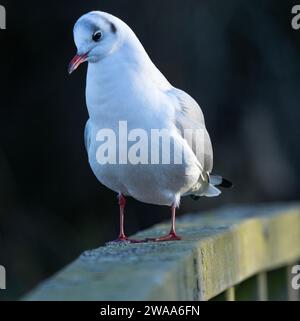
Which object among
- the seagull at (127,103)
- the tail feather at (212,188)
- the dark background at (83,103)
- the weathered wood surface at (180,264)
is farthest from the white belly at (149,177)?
the dark background at (83,103)

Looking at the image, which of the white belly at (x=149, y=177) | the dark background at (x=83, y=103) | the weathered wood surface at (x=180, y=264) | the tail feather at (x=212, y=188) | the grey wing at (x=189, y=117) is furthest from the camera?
the dark background at (x=83, y=103)

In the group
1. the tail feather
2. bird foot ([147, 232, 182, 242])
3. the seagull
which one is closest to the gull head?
the seagull

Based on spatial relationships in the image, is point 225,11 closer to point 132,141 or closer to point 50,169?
point 50,169

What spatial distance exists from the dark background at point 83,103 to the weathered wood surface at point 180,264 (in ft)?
10.0

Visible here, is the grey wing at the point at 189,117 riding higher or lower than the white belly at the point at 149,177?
higher

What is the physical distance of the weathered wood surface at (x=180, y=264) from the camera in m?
2.93

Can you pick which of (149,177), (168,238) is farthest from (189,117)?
(168,238)

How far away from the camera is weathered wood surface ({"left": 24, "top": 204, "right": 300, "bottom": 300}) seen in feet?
9.60

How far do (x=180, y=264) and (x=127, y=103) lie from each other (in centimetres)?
97

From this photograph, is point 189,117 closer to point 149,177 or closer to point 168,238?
point 149,177

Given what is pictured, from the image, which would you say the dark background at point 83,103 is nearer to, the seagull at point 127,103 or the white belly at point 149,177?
the white belly at point 149,177

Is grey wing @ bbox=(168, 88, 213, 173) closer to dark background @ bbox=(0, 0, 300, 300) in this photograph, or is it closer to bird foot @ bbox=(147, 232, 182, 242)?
bird foot @ bbox=(147, 232, 182, 242)

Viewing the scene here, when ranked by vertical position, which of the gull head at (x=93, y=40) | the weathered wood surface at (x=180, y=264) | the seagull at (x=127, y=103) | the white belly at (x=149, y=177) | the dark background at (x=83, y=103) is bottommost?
the weathered wood surface at (x=180, y=264)

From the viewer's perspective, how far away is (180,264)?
3.33 meters
